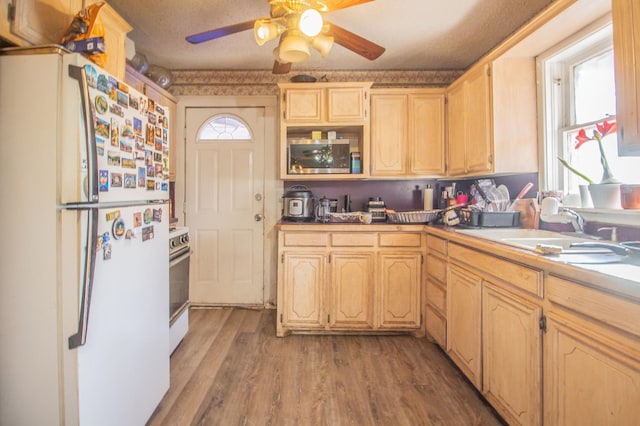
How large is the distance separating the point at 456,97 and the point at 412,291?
67.4 inches

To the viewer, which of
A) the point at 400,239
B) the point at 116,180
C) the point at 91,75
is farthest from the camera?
the point at 400,239

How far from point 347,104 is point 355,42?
2.88 feet

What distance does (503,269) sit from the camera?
58.3 inches

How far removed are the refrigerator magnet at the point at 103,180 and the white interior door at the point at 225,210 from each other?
2.03 meters

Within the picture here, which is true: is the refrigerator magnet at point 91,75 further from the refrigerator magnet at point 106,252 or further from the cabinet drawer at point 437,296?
the cabinet drawer at point 437,296

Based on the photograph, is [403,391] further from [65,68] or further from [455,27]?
[455,27]

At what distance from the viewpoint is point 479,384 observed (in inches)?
66.9

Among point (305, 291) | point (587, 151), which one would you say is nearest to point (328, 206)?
point (305, 291)

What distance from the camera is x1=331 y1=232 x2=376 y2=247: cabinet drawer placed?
2.53m

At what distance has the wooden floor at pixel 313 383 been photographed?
161cm

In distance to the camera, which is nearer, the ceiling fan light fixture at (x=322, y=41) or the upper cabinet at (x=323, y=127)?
the ceiling fan light fixture at (x=322, y=41)

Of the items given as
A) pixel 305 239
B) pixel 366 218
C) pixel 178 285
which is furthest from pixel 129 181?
pixel 366 218

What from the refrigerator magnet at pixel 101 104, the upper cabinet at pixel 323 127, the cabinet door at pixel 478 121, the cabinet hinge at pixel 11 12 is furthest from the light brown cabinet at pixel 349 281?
the cabinet hinge at pixel 11 12

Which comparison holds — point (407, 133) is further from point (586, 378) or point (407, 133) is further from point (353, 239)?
point (586, 378)
